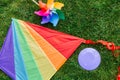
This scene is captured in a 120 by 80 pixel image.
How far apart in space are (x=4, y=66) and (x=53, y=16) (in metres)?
0.66

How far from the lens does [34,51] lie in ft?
14.3

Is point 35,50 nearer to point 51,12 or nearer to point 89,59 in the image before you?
point 51,12

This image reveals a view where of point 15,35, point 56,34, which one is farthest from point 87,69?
point 15,35

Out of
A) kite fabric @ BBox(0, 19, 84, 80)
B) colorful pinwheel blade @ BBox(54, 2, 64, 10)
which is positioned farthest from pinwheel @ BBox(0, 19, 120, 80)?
colorful pinwheel blade @ BBox(54, 2, 64, 10)

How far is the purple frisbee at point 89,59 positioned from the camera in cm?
→ 436

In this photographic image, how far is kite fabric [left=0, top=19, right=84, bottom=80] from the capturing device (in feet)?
14.3

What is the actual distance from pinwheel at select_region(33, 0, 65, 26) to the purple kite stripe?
0.36 m

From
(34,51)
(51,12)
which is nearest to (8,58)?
(34,51)

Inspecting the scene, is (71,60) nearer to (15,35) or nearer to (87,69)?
(87,69)

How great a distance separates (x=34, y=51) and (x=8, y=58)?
0.84ft

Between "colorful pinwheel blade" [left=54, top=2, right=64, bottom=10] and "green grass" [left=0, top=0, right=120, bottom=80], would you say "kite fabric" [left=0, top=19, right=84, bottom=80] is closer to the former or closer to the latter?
"green grass" [left=0, top=0, right=120, bottom=80]

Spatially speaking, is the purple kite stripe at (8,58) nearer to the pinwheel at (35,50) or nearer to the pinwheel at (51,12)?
the pinwheel at (35,50)

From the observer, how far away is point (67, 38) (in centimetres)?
443

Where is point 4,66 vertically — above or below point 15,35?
below
